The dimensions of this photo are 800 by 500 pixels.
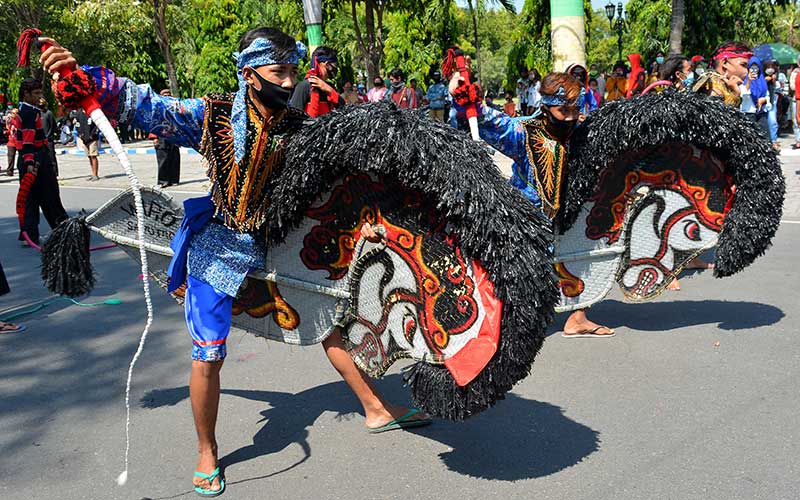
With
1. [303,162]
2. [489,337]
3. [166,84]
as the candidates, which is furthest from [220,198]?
[166,84]

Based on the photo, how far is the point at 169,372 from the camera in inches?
201

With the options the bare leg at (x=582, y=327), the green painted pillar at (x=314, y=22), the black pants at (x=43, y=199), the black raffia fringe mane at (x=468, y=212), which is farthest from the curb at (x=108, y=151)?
the black raffia fringe mane at (x=468, y=212)

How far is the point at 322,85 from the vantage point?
545cm

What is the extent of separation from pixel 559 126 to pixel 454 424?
1.75m

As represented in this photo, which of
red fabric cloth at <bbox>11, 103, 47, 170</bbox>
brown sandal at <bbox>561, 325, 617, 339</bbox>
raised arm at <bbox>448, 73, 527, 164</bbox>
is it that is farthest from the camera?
red fabric cloth at <bbox>11, 103, 47, 170</bbox>

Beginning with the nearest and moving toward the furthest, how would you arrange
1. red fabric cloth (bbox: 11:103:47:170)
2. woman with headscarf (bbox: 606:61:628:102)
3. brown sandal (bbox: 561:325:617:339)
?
brown sandal (bbox: 561:325:617:339) < red fabric cloth (bbox: 11:103:47:170) < woman with headscarf (bbox: 606:61:628:102)

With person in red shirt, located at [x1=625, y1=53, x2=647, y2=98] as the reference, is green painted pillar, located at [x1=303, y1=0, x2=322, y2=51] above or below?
above

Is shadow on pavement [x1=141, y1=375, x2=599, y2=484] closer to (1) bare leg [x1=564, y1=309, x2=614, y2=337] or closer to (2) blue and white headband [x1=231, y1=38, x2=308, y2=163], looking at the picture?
(1) bare leg [x1=564, y1=309, x2=614, y2=337]

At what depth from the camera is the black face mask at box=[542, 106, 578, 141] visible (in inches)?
183

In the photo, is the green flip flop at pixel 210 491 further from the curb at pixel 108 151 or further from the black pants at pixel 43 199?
the curb at pixel 108 151

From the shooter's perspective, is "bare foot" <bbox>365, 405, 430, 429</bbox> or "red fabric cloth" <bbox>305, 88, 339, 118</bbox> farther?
"red fabric cloth" <bbox>305, 88, 339, 118</bbox>

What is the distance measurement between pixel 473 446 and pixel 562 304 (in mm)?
1421

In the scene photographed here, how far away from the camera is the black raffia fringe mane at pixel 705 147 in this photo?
4.55m

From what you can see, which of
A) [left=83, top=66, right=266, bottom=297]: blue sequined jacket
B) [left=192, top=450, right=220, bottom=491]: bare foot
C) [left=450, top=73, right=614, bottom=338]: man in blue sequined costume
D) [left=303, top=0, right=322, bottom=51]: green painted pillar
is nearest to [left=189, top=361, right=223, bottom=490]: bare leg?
[left=192, top=450, right=220, bottom=491]: bare foot
